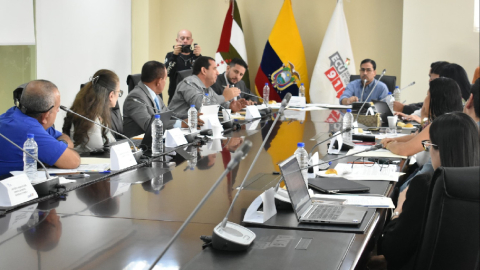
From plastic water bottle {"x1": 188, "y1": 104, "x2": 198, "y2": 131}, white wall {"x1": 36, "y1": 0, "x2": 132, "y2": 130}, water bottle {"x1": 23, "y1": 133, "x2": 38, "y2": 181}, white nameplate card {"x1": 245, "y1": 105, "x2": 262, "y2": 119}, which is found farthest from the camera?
white wall {"x1": 36, "y1": 0, "x2": 132, "y2": 130}

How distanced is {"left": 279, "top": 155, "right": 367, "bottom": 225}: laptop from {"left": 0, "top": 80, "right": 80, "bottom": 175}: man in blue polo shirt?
1177 millimetres

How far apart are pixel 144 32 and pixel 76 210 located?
5375mm

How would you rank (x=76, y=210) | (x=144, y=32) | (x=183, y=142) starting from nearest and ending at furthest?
(x=76, y=210)
(x=183, y=142)
(x=144, y=32)

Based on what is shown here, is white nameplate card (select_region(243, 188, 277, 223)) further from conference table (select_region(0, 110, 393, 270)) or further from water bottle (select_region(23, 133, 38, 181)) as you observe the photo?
water bottle (select_region(23, 133, 38, 181))

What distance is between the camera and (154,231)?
1409 mm

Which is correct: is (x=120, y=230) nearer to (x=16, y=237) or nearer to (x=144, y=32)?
(x=16, y=237)

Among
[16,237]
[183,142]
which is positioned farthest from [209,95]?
[16,237]

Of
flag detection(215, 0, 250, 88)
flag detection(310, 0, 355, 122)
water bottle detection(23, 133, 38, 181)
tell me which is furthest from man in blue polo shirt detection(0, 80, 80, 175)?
flag detection(310, 0, 355, 122)

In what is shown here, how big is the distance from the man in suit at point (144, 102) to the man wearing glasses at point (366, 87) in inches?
91.7

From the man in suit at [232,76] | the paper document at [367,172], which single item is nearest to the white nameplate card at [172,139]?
the paper document at [367,172]

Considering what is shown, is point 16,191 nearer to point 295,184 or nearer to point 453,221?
point 295,184

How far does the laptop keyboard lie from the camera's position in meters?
1.50

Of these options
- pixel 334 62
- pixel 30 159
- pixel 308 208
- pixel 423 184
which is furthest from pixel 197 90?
pixel 423 184

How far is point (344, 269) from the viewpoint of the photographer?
1139 millimetres
